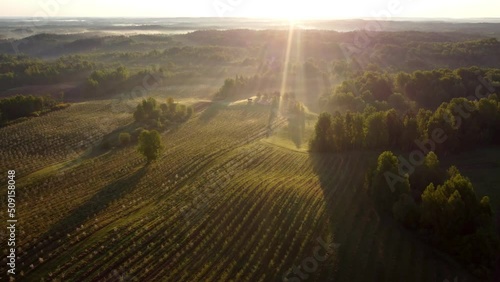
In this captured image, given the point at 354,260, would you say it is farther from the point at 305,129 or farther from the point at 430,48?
the point at 430,48

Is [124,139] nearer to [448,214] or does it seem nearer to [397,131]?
[397,131]

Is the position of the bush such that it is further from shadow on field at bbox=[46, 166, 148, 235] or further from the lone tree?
shadow on field at bbox=[46, 166, 148, 235]

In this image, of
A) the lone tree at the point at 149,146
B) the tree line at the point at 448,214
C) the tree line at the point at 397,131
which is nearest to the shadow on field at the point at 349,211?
the tree line at the point at 397,131

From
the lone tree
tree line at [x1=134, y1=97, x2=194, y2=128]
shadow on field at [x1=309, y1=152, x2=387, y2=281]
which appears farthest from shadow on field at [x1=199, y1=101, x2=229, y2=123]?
shadow on field at [x1=309, y1=152, x2=387, y2=281]

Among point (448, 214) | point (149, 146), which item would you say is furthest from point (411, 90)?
point (149, 146)

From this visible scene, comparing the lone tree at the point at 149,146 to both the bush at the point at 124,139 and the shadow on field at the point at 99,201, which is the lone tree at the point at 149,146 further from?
the bush at the point at 124,139

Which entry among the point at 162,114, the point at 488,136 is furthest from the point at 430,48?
the point at 162,114
